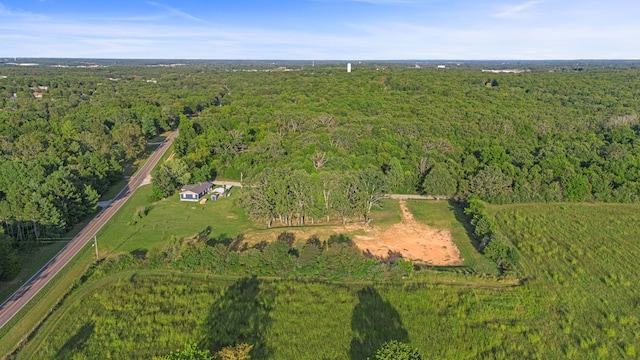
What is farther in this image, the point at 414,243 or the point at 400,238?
the point at 400,238

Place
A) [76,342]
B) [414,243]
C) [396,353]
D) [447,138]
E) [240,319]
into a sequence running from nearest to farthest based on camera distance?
[396,353] → [76,342] → [240,319] → [414,243] → [447,138]

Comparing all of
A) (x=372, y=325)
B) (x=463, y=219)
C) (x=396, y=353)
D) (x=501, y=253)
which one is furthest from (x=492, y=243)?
(x=396, y=353)

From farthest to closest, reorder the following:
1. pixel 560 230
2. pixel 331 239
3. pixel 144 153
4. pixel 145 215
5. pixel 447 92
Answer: pixel 447 92 → pixel 144 153 → pixel 145 215 → pixel 560 230 → pixel 331 239

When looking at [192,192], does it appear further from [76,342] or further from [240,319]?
[76,342]

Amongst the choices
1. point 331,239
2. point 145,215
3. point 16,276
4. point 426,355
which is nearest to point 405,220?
point 331,239

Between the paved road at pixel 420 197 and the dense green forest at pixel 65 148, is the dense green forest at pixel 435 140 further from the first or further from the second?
the dense green forest at pixel 65 148

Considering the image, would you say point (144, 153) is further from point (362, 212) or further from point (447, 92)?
point (447, 92)
